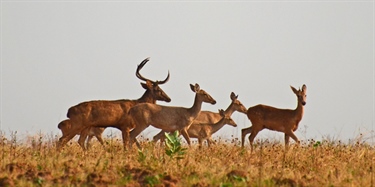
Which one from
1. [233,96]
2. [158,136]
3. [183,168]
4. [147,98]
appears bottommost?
[183,168]

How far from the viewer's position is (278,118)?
18.8m

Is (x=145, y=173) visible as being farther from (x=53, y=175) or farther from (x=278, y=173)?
(x=278, y=173)

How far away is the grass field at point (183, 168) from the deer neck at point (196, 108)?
3.34 metres

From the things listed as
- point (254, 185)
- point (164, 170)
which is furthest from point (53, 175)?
point (254, 185)

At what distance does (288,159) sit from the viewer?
47.0 feet

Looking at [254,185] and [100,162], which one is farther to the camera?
[100,162]

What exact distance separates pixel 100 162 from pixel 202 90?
7.48 m

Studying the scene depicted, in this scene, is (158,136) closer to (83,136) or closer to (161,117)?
(161,117)

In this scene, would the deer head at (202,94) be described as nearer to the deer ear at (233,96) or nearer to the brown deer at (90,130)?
the brown deer at (90,130)

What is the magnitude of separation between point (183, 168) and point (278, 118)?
23.4 ft

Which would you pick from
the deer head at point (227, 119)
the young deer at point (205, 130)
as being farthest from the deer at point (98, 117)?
the deer head at point (227, 119)

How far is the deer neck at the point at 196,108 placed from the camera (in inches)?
730

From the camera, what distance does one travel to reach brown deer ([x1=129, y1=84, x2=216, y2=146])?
1752 cm

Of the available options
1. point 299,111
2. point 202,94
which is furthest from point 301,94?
point 202,94
